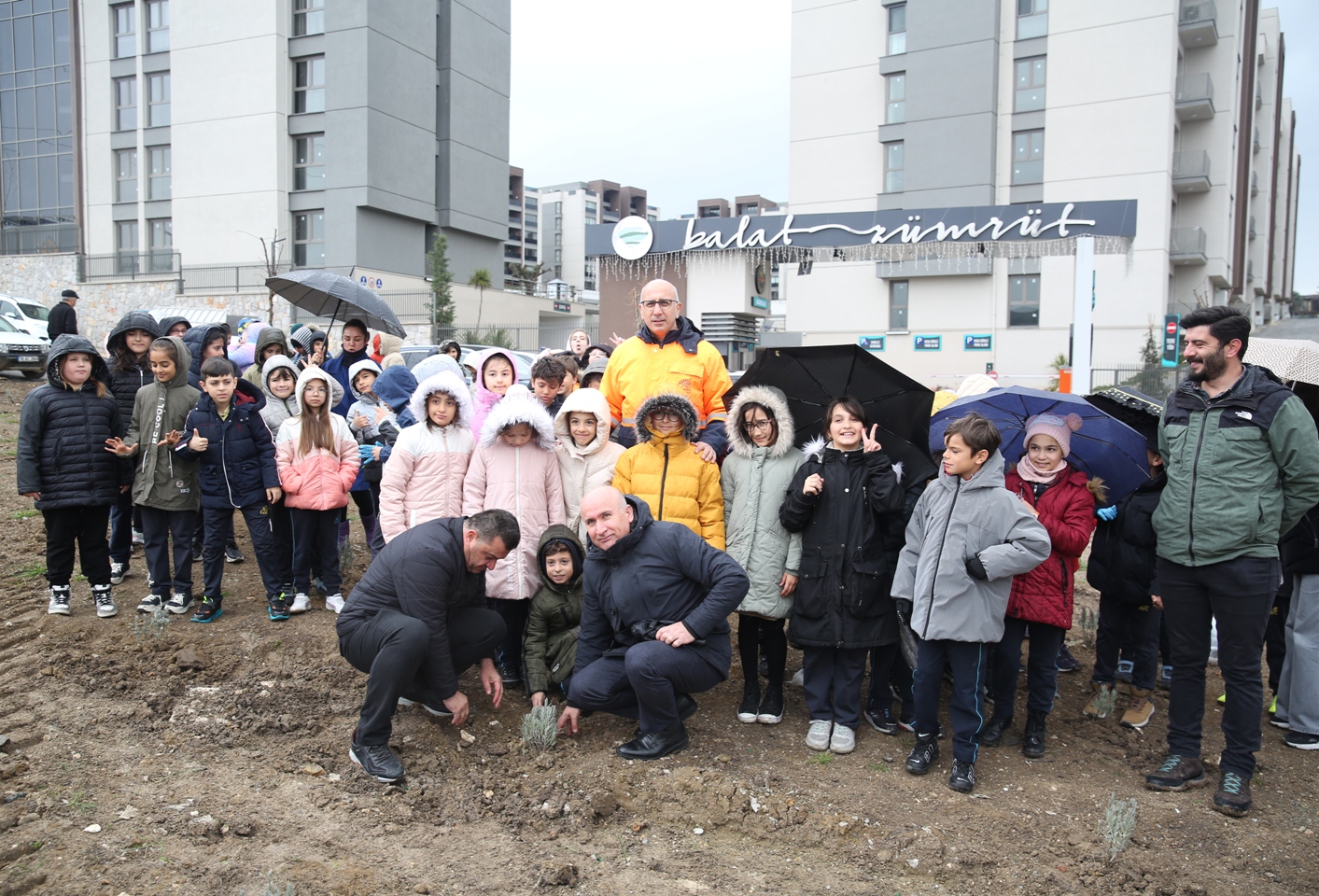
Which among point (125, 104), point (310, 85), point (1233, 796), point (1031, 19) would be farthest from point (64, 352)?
point (125, 104)

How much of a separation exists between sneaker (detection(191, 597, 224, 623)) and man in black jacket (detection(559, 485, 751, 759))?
2.90 metres

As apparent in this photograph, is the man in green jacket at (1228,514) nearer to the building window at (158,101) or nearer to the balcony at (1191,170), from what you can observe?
the balcony at (1191,170)

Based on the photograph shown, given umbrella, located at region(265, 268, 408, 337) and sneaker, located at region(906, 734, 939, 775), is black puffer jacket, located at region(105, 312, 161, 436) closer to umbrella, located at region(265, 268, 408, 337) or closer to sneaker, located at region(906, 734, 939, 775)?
umbrella, located at region(265, 268, 408, 337)

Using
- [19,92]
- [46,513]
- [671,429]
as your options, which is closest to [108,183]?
[19,92]

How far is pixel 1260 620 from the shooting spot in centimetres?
388

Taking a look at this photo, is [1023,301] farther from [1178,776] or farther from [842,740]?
[842,740]

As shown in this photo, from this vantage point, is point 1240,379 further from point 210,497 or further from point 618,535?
point 210,497

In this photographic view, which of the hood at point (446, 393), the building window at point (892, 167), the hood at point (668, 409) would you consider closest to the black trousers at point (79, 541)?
the hood at point (446, 393)

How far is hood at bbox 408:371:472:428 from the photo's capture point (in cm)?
532

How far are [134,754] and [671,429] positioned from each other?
3.12 meters

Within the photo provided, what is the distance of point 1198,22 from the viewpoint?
32438mm

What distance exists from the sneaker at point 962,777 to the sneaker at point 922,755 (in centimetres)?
12

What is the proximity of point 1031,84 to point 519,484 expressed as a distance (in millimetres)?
34958

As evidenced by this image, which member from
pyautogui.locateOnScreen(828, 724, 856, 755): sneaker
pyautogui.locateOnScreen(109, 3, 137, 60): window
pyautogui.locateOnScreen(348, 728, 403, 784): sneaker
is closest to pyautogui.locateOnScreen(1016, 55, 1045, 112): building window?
pyautogui.locateOnScreen(828, 724, 856, 755): sneaker
